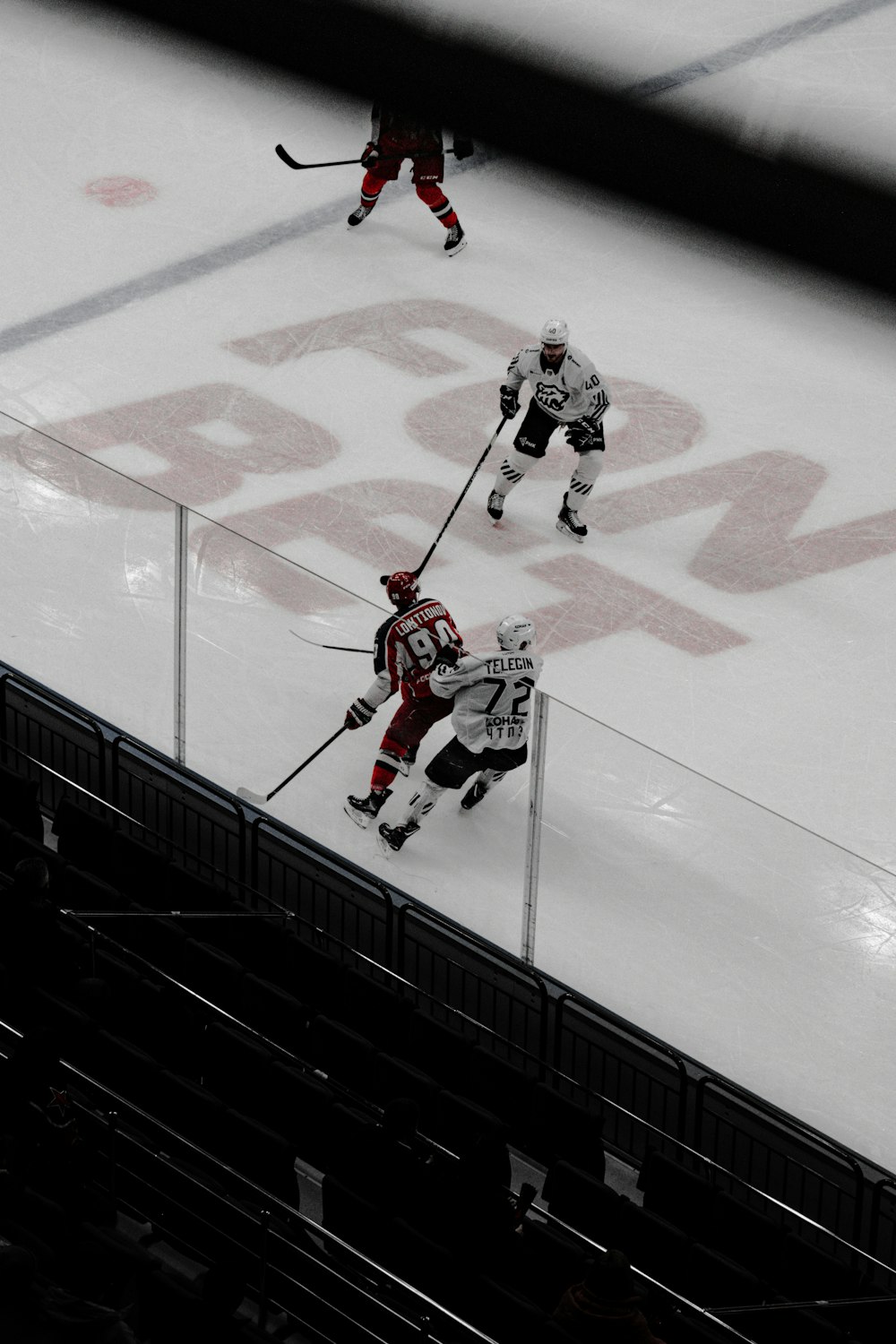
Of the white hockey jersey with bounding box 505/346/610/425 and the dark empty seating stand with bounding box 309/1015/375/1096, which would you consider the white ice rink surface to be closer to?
the white hockey jersey with bounding box 505/346/610/425

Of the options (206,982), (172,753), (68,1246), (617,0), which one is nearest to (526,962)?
(206,982)

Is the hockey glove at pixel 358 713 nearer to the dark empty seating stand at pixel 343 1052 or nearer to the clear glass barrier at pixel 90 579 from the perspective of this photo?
the clear glass barrier at pixel 90 579

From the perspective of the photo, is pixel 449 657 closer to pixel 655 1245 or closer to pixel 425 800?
pixel 425 800

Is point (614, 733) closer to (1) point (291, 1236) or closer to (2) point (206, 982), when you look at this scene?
(2) point (206, 982)

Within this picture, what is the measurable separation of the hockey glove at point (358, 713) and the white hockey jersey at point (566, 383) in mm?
2759

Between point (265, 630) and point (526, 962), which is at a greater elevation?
point (265, 630)

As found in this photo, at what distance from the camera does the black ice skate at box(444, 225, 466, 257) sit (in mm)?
12797

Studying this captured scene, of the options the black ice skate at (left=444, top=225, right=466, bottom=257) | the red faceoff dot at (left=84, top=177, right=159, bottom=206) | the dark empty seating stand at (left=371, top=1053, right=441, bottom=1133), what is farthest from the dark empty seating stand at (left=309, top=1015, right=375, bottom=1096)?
the red faceoff dot at (left=84, top=177, right=159, bottom=206)

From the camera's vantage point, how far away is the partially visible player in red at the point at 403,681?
724 cm

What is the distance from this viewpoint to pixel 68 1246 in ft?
13.9

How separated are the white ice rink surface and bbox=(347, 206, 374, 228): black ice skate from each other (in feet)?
0.22

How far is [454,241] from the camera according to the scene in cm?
1289

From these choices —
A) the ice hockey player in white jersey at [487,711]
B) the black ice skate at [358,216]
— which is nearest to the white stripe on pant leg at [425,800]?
the ice hockey player in white jersey at [487,711]

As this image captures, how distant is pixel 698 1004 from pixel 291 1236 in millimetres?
1955
